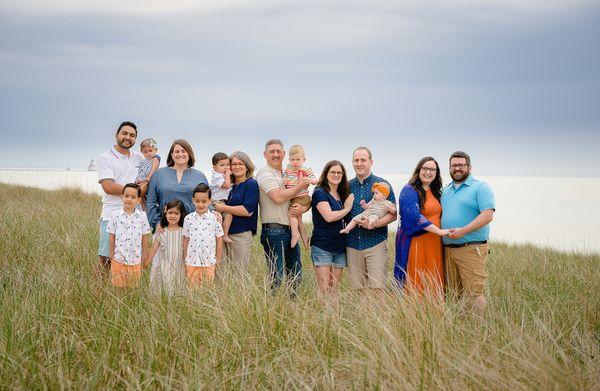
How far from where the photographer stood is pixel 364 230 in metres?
6.42

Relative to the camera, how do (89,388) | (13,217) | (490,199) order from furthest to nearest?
(13,217), (490,199), (89,388)

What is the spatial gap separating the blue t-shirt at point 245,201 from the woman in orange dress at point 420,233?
161cm

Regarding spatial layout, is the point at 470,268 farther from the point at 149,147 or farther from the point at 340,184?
the point at 149,147

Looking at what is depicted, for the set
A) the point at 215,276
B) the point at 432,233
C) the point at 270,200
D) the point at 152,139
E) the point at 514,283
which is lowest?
the point at 514,283

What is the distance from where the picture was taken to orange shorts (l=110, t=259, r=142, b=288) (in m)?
6.07

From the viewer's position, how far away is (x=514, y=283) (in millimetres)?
8945

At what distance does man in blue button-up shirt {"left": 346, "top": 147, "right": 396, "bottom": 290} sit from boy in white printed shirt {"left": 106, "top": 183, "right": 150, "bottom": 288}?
2.24 metres

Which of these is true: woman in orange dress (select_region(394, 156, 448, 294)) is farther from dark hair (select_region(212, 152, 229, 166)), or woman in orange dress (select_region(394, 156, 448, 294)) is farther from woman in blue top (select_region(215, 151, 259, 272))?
dark hair (select_region(212, 152, 229, 166))

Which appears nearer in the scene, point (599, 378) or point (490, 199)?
point (599, 378)

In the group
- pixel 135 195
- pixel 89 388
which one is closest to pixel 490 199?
pixel 135 195

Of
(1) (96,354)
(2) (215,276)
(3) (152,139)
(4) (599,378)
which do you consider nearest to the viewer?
(4) (599,378)

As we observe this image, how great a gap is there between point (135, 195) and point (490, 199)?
12.1 feet

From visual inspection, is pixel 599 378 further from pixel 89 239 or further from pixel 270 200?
pixel 89 239

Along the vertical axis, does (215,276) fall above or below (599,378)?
above
